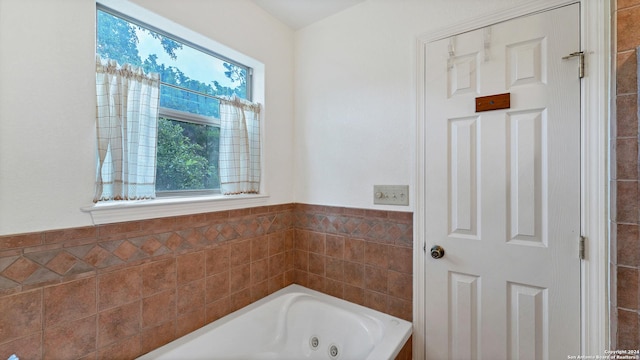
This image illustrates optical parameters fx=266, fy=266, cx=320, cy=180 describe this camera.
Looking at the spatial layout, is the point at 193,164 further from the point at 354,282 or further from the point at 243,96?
the point at 354,282

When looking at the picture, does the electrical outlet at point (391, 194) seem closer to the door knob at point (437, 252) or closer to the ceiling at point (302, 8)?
the door knob at point (437, 252)

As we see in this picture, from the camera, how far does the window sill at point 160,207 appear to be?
1173mm

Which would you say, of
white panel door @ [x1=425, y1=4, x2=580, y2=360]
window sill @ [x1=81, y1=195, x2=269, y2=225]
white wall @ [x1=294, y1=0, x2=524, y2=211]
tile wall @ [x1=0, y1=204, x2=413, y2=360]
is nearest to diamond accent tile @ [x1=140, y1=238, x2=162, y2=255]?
tile wall @ [x1=0, y1=204, x2=413, y2=360]

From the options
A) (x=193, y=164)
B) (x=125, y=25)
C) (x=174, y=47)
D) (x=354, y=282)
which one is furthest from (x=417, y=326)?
(x=125, y=25)

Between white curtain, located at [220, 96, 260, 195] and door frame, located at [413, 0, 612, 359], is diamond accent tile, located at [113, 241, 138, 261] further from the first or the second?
door frame, located at [413, 0, 612, 359]

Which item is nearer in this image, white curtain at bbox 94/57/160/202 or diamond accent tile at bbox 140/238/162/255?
white curtain at bbox 94/57/160/202

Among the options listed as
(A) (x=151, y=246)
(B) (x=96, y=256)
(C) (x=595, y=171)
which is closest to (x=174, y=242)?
(A) (x=151, y=246)

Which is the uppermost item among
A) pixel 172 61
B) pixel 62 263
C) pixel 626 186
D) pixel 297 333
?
pixel 172 61

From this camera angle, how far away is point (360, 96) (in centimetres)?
182

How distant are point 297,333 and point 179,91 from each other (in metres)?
1.74

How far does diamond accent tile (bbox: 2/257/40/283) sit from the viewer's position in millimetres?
965

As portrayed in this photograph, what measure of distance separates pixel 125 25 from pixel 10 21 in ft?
1.59

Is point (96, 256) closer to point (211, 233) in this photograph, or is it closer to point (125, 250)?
point (125, 250)

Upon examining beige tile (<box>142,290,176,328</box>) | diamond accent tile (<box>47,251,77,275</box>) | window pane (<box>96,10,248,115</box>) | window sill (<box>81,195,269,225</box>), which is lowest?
beige tile (<box>142,290,176,328</box>)
